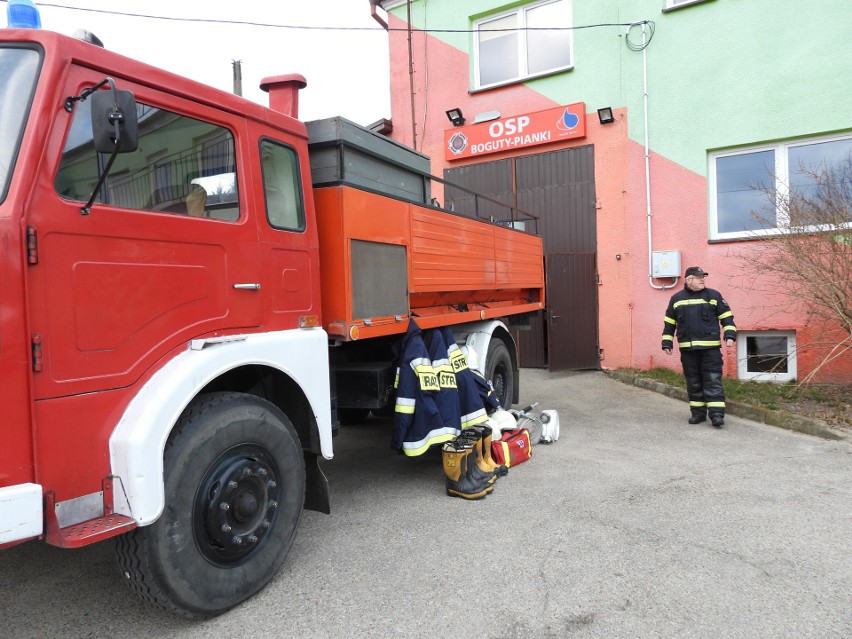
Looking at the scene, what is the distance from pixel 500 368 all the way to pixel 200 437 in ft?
13.1

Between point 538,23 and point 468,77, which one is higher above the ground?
point 538,23

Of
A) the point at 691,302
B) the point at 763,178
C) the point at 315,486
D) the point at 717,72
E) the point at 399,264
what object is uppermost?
the point at 717,72

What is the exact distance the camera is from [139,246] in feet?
7.99

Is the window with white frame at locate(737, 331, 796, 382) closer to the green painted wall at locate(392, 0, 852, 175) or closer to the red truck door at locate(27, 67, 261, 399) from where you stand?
the green painted wall at locate(392, 0, 852, 175)

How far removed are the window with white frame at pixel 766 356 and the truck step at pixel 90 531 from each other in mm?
8110

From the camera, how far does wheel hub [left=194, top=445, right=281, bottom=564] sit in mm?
2545

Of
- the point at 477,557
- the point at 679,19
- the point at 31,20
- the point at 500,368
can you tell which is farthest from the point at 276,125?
the point at 679,19

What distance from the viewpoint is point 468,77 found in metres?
10.2

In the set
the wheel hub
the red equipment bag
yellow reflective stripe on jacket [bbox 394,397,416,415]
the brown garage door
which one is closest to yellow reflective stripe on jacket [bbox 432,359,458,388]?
yellow reflective stripe on jacket [bbox 394,397,416,415]

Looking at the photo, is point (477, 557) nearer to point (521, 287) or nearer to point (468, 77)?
point (521, 287)

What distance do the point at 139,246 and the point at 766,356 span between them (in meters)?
8.30

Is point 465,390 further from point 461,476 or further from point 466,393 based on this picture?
point 461,476

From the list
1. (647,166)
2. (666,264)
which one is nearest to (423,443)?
(666,264)

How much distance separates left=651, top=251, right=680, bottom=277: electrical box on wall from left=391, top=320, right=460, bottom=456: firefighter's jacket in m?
5.74
